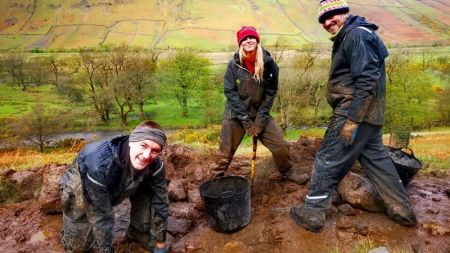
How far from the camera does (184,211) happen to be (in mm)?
5340

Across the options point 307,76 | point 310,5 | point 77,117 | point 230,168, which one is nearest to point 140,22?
point 310,5

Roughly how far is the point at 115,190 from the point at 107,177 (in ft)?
1.16

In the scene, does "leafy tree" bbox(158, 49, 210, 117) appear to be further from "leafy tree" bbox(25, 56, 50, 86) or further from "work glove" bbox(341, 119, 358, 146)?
"work glove" bbox(341, 119, 358, 146)

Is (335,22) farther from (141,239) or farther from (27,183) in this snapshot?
(27,183)

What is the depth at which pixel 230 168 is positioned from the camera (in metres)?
6.62

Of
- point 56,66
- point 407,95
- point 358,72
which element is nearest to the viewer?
point 358,72

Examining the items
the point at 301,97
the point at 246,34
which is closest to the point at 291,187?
the point at 246,34

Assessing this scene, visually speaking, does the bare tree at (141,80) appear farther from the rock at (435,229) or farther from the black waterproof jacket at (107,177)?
the rock at (435,229)

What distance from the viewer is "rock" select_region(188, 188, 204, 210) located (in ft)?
17.7

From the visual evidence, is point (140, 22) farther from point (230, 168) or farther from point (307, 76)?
point (230, 168)

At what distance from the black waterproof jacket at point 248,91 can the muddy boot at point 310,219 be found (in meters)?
1.30

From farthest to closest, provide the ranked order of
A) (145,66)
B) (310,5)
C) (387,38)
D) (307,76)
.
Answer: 1. (310,5)
2. (387,38)
3. (145,66)
4. (307,76)

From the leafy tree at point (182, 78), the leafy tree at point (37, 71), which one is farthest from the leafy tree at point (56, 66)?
the leafy tree at point (182, 78)

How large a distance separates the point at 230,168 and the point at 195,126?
1439 inches
